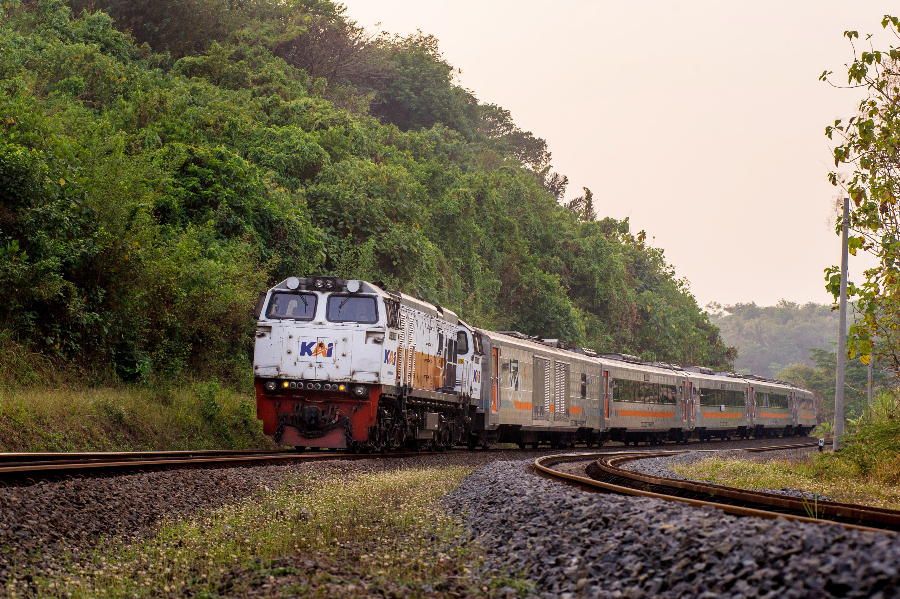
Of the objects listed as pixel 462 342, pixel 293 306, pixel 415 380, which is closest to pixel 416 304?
pixel 415 380

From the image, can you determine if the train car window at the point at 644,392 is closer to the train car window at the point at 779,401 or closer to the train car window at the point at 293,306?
the train car window at the point at 779,401

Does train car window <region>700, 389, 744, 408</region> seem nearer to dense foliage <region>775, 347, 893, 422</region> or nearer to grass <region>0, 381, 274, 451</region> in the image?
grass <region>0, 381, 274, 451</region>

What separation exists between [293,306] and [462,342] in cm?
590

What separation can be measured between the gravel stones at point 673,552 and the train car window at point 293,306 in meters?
9.45

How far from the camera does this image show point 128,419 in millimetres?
16984

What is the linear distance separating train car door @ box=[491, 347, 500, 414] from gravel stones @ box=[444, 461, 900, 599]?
14.3 m

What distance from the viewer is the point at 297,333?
1719cm

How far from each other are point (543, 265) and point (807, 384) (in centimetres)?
4708

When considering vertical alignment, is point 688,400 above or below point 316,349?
below

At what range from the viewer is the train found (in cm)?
1697

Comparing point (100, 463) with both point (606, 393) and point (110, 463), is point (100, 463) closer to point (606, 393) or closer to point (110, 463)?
point (110, 463)

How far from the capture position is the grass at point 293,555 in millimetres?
5797

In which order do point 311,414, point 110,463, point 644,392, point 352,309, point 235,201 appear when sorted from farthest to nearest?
1. point 644,392
2. point 235,201
3. point 352,309
4. point 311,414
5. point 110,463

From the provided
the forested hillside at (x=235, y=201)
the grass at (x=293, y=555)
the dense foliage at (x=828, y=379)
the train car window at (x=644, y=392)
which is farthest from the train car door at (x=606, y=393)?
the dense foliage at (x=828, y=379)
